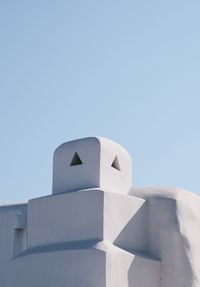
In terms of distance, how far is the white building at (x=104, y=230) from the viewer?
17531 millimetres

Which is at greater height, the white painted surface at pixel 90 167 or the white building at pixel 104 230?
the white painted surface at pixel 90 167

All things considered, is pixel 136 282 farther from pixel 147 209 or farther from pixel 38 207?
pixel 38 207

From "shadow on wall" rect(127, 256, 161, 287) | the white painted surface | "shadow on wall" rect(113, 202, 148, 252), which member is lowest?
"shadow on wall" rect(127, 256, 161, 287)

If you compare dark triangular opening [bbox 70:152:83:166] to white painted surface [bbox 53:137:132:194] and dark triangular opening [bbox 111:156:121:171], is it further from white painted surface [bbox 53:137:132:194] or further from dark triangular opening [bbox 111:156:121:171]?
dark triangular opening [bbox 111:156:121:171]

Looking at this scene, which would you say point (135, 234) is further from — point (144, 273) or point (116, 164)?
point (116, 164)

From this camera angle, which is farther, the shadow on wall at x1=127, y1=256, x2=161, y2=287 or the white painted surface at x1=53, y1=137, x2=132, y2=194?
the white painted surface at x1=53, y1=137, x2=132, y2=194

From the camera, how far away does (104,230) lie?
18.0 meters

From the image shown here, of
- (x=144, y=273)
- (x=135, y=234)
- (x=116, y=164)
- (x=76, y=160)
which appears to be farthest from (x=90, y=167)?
(x=144, y=273)

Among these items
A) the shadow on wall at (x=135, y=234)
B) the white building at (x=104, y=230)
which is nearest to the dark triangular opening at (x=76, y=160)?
the white building at (x=104, y=230)

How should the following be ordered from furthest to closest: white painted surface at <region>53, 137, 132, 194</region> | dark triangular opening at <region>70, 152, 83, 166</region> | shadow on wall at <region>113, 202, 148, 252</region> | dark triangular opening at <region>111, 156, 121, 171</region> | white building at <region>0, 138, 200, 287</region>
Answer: dark triangular opening at <region>111, 156, 121, 171</region>
dark triangular opening at <region>70, 152, 83, 166</region>
white painted surface at <region>53, 137, 132, 194</region>
shadow on wall at <region>113, 202, 148, 252</region>
white building at <region>0, 138, 200, 287</region>

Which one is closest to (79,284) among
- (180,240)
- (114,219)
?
(114,219)

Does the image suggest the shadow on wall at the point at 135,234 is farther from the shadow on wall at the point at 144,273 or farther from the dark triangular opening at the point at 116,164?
the dark triangular opening at the point at 116,164

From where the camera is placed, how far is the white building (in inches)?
690

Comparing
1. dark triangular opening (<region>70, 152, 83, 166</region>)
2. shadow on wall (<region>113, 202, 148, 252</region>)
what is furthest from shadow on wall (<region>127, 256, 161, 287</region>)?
dark triangular opening (<region>70, 152, 83, 166</region>)
